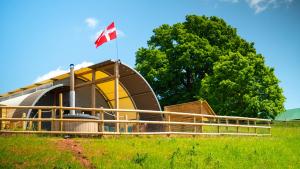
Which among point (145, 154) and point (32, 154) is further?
point (145, 154)

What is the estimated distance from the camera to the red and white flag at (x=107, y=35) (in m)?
23.4

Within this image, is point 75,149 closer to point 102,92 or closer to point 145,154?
point 145,154

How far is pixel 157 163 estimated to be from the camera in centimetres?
1508

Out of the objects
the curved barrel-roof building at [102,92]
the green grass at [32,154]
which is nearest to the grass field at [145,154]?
the green grass at [32,154]

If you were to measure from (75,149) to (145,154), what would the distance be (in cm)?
247

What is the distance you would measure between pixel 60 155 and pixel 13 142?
1.97 metres

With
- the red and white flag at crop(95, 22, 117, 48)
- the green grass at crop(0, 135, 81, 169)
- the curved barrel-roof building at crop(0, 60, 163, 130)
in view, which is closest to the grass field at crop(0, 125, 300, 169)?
the green grass at crop(0, 135, 81, 169)

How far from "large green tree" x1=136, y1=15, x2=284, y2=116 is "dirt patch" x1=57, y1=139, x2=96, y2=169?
28.7 metres

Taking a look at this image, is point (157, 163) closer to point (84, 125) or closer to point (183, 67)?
point (84, 125)

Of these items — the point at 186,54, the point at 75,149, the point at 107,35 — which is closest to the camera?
the point at 75,149

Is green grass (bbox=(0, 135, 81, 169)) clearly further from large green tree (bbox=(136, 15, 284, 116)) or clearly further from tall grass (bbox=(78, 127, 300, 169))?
large green tree (bbox=(136, 15, 284, 116))

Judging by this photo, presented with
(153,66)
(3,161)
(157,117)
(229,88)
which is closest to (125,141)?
(3,161)

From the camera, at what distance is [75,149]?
595 inches

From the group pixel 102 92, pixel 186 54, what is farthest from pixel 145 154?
pixel 186 54
